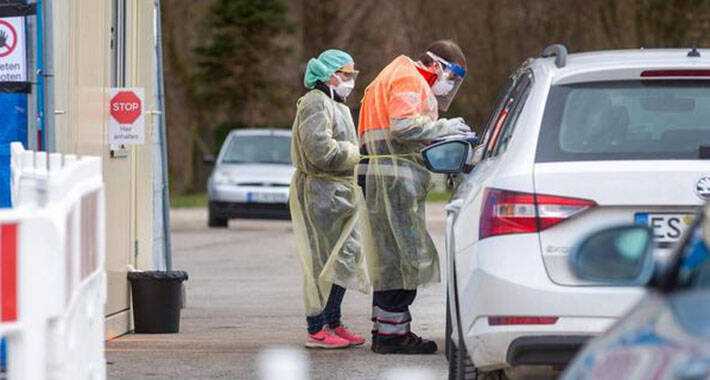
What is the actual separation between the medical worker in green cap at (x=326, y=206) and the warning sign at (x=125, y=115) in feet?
3.83

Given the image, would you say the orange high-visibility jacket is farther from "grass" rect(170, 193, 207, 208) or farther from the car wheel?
"grass" rect(170, 193, 207, 208)

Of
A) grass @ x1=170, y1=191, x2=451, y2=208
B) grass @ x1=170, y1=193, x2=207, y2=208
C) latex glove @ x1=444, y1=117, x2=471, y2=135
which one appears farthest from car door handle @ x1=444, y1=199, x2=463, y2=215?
grass @ x1=170, y1=193, x2=207, y2=208

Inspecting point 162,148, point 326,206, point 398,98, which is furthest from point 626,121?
point 162,148

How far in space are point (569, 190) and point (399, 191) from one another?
3.67 meters

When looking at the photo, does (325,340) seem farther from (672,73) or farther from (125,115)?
(672,73)

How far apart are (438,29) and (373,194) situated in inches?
1217

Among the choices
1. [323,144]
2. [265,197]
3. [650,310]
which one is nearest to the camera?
[650,310]

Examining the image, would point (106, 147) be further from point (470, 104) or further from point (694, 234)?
point (470, 104)

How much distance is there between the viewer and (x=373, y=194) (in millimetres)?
11758

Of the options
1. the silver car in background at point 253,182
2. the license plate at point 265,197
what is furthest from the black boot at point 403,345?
the license plate at point 265,197

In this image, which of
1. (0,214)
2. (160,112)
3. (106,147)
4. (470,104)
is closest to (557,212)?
(0,214)

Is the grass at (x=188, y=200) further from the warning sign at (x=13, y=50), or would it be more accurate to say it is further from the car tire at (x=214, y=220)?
the warning sign at (x=13, y=50)

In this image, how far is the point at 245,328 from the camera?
13.9 m

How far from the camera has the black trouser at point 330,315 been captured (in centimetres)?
1220
